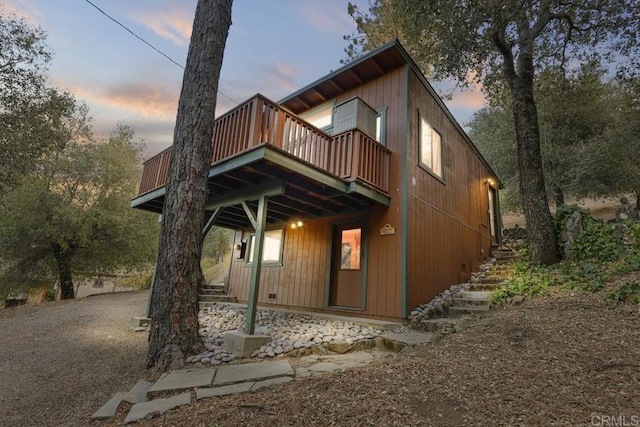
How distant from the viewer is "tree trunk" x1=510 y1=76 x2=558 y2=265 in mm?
6652

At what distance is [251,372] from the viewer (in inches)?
130

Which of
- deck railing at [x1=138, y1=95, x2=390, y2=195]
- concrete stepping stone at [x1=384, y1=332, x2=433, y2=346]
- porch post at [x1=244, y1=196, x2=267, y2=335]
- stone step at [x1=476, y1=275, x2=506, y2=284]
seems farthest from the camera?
stone step at [x1=476, y1=275, x2=506, y2=284]

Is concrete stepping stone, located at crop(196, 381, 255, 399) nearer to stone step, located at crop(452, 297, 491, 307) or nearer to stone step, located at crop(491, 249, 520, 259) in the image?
stone step, located at crop(452, 297, 491, 307)

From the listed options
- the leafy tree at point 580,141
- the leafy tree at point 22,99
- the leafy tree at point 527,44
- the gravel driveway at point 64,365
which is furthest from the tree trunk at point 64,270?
the leafy tree at point 580,141

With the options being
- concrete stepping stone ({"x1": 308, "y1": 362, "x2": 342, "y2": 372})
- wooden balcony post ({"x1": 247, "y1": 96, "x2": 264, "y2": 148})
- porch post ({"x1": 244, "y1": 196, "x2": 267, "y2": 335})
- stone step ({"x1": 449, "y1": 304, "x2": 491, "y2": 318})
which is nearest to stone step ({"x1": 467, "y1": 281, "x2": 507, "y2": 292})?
stone step ({"x1": 449, "y1": 304, "x2": 491, "y2": 318})

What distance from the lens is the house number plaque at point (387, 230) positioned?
610cm

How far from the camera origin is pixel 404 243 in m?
5.88

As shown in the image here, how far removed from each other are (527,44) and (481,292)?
6.58 meters

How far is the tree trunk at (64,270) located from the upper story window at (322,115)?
35.0 ft

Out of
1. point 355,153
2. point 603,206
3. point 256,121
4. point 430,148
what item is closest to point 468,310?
point 355,153

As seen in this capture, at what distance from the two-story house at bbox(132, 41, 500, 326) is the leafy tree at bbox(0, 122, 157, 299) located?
5437 millimetres

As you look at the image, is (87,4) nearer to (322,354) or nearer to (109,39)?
(109,39)

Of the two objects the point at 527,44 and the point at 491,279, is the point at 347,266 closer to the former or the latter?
the point at 491,279

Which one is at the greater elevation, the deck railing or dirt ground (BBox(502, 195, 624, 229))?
dirt ground (BBox(502, 195, 624, 229))
